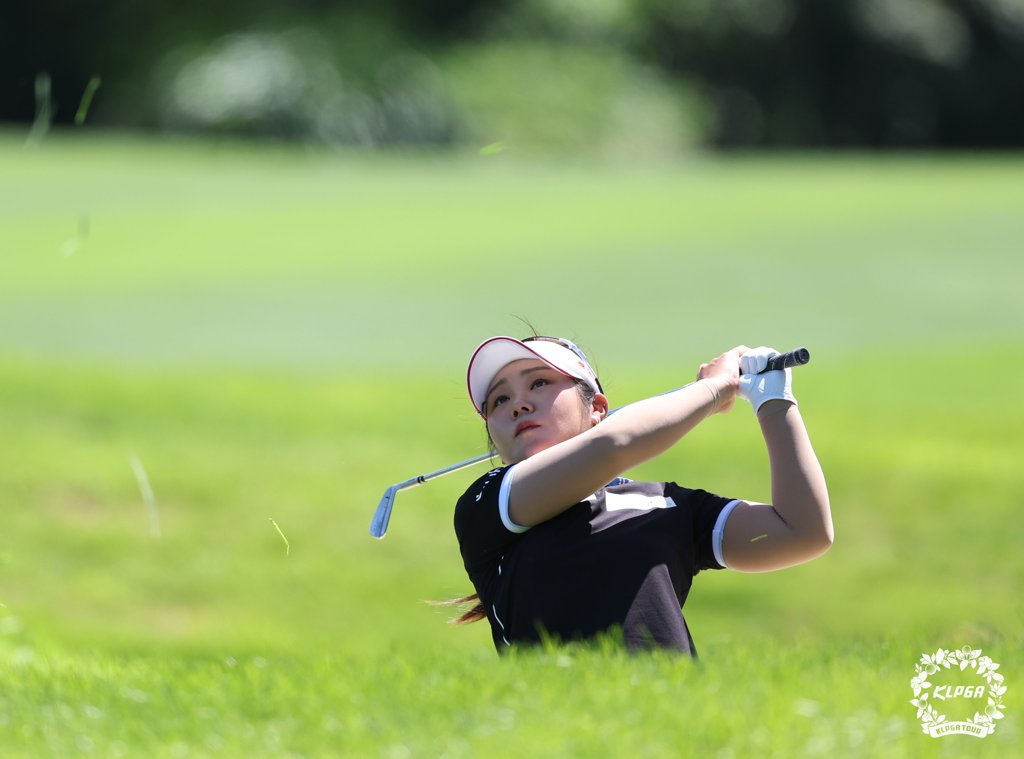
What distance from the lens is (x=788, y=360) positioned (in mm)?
3611

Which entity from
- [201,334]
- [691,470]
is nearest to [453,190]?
[201,334]

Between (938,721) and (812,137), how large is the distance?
102 feet

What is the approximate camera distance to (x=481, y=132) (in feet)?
86.1

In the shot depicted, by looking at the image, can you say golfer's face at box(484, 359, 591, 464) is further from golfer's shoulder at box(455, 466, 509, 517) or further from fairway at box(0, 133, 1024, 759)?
fairway at box(0, 133, 1024, 759)

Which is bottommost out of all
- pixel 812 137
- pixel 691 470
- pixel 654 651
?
pixel 812 137

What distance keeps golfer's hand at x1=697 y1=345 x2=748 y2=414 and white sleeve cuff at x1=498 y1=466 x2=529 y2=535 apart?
21.2 inches

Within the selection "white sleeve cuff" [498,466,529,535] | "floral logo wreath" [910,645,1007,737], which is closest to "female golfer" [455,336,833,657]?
"white sleeve cuff" [498,466,529,535]

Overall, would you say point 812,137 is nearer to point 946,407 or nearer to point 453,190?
point 453,190

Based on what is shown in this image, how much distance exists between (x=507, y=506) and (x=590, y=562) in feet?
0.76

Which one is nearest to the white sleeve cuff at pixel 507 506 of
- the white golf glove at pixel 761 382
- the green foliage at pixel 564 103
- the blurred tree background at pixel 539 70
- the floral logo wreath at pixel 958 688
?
the white golf glove at pixel 761 382

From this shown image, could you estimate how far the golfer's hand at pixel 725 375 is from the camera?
3674 mm

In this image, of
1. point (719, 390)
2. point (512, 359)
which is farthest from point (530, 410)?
point (719, 390)

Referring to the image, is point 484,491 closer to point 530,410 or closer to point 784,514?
point 530,410

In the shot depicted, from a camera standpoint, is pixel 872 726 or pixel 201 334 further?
pixel 201 334
